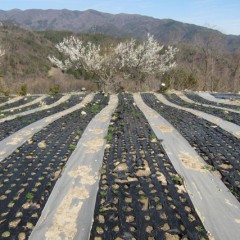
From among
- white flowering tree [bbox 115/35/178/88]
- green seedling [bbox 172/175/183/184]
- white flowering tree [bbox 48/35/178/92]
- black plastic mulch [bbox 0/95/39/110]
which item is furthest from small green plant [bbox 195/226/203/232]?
white flowering tree [bbox 115/35/178/88]

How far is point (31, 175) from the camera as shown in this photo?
3160mm

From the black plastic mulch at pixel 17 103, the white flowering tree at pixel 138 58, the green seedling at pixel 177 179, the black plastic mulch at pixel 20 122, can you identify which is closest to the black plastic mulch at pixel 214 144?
the green seedling at pixel 177 179

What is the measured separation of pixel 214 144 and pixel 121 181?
1.77 metres

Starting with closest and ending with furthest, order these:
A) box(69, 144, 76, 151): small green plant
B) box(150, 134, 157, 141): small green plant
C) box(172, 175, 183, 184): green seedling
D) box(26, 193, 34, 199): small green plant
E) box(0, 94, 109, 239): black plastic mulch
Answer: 1. box(0, 94, 109, 239): black plastic mulch
2. box(26, 193, 34, 199): small green plant
3. box(172, 175, 183, 184): green seedling
4. box(69, 144, 76, 151): small green plant
5. box(150, 134, 157, 141): small green plant

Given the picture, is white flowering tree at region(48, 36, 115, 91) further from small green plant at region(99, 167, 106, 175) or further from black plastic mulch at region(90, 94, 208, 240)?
small green plant at region(99, 167, 106, 175)

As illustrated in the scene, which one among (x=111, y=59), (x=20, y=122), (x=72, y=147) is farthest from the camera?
(x=111, y=59)

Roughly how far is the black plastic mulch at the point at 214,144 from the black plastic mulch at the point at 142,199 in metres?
0.49

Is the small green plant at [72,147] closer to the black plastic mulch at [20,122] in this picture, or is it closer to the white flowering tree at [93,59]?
the black plastic mulch at [20,122]

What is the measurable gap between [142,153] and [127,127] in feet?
4.57

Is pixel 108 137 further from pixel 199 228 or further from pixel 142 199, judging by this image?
pixel 199 228

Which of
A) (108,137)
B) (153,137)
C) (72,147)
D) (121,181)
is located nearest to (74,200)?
(121,181)

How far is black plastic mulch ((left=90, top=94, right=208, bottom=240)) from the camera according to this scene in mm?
2193

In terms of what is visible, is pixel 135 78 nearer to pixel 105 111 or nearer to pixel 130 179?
pixel 105 111

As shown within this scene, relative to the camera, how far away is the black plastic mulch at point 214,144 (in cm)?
313
